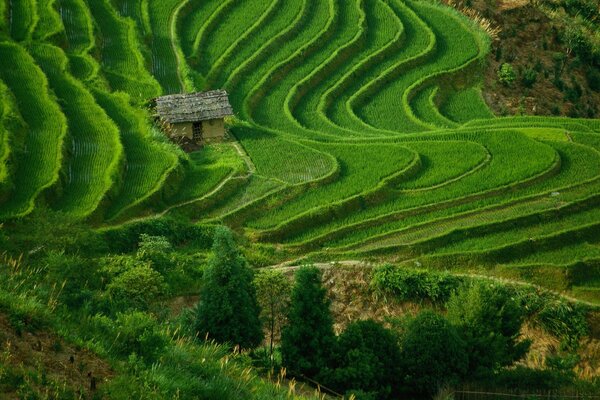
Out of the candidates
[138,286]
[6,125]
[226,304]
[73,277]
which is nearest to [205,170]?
[6,125]

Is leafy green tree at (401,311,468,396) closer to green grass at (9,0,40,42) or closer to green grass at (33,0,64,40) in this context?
green grass at (33,0,64,40)

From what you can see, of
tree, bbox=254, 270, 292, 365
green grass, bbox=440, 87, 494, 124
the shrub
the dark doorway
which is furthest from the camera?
green grass, bbox=440, 87, 494, 124

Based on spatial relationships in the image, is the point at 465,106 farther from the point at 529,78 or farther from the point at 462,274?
the point at 462,274

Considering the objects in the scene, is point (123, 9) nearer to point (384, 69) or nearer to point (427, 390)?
point (384, 69)

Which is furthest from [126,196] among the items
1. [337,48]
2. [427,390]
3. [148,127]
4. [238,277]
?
[337,48]

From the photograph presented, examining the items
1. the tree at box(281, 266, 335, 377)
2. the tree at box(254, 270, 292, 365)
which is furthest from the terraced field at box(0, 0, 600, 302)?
the tree at box(281, 266, 335, 377)

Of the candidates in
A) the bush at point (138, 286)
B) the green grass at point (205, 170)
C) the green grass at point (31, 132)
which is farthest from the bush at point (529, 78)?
the bush at point (138, 286)
